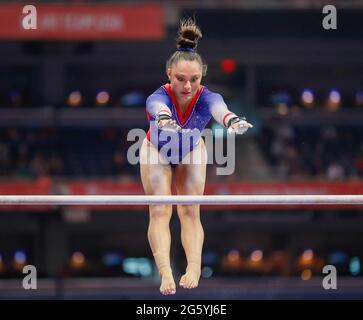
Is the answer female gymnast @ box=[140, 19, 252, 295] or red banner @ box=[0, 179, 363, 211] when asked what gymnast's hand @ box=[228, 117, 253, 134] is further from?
red banner @ box=[0, 179, 363, 211]

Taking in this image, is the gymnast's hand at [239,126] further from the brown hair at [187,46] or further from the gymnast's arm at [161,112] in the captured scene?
the brown hair at [187,46]

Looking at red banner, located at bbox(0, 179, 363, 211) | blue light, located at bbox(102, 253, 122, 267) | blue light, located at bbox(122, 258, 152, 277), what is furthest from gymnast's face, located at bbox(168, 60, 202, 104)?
blue light, located at bbox(102, 253, 122, 267)

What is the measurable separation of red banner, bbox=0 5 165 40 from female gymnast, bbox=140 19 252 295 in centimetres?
700

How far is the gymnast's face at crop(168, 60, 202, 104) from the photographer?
6.00 metres

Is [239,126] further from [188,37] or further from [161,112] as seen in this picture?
[188,37]

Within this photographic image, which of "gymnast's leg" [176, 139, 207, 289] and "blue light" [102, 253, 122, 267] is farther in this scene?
"blue light" [102, 253, 122, 267]

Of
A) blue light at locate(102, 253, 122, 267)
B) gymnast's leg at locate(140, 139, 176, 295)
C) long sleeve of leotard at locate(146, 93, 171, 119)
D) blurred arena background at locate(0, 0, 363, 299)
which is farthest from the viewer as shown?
→ blue light at locate(102, 253, 122, 267)

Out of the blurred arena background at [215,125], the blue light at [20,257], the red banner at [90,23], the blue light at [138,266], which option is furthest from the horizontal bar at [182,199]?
the blue light at [20,257]

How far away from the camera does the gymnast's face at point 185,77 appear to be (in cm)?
600

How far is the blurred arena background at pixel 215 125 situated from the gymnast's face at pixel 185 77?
7.71 metres

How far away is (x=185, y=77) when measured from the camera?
236 inches

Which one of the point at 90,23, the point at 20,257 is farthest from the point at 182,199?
the point at 20,257

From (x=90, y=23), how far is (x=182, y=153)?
738 centimetres
